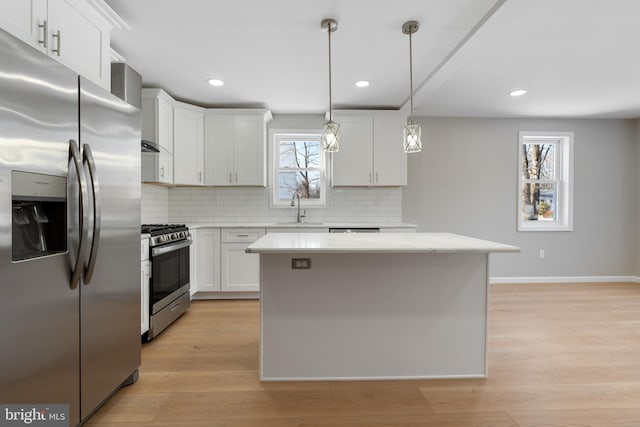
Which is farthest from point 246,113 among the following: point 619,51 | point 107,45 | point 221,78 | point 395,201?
point 619,51

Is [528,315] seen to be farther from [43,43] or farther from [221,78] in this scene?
[43,43]

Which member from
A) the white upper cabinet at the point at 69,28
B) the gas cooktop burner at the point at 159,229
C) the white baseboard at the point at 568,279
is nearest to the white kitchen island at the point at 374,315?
the gas cooktop burner at the point at 159,229

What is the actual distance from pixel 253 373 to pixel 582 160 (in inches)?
214

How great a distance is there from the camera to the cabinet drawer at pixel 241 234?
387 cm

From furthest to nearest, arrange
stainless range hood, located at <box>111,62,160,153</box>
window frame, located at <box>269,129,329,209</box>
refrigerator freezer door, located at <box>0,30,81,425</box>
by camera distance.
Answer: window frame, located at <box>269,129,329,209</box>, stainless range hood, located at <box>111,62,160,153</box>, refrigerator freezer door, located at <box>0,30,81,425</box>

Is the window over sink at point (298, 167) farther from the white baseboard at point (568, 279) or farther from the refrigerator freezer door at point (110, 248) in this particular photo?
the white baseboard at point (568, 279)

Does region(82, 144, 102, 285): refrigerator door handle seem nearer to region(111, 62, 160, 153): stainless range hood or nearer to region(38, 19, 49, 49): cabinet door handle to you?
region(38, 19, 49, 49): cabinet door handle

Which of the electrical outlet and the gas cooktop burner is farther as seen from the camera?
the gas cooktop burner

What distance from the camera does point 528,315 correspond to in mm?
3357

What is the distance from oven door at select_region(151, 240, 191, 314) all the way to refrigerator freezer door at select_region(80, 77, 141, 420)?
78cm

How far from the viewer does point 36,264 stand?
49.9 inches

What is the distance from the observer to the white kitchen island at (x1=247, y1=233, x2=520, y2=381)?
6.73 feet

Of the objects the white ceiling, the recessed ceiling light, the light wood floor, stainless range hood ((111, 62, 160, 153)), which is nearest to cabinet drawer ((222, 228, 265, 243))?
the light wood floor

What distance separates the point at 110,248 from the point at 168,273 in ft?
4.51
